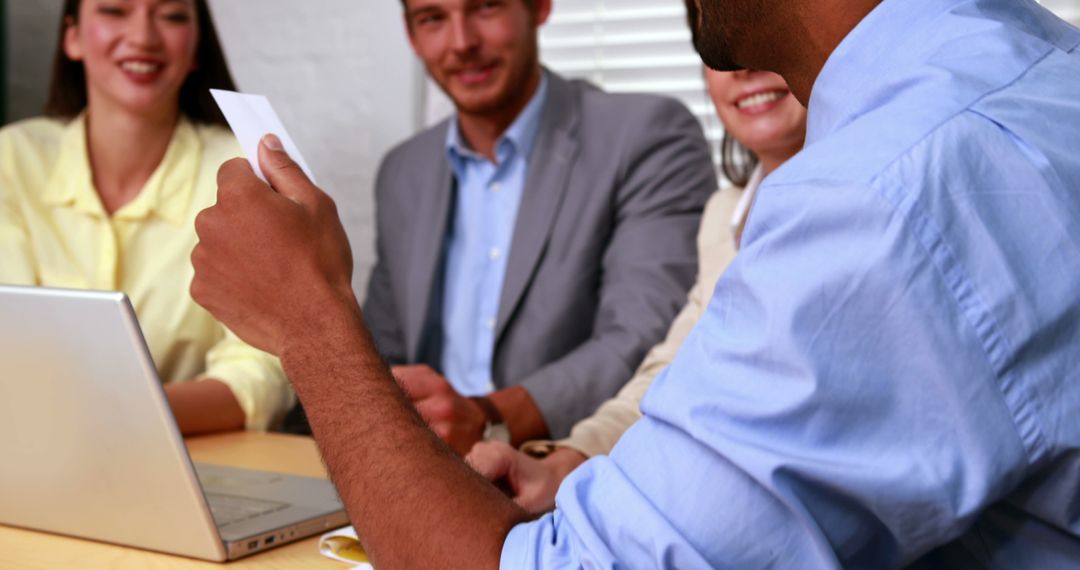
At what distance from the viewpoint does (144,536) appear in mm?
1016

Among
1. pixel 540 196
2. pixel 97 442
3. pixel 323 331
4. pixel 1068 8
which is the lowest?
pixel 540 196

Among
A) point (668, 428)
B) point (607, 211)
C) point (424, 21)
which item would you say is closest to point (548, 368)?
point (607, 211)

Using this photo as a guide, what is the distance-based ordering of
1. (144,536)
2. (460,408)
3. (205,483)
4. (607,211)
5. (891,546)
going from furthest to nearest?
(607,211) < (460,408) < (205,483) < (144,536) < (891,546)

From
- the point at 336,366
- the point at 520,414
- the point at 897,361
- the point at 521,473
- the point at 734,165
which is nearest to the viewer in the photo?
the point at 897,361

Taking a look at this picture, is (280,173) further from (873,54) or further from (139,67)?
(139,67)

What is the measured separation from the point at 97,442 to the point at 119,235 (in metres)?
1.06

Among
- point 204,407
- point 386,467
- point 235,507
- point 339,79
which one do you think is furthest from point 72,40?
point 386,467

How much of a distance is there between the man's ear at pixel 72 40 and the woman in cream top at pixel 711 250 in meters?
1.17

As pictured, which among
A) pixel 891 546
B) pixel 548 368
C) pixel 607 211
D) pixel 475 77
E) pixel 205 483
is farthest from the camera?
pixel 475 77

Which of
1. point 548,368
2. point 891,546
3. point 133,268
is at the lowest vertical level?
point 548,368

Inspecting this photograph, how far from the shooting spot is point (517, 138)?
223cm

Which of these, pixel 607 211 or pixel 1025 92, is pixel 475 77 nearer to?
pixel 607 211

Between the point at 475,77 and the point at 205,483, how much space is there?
118cm

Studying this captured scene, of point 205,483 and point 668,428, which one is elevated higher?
point 668,428
